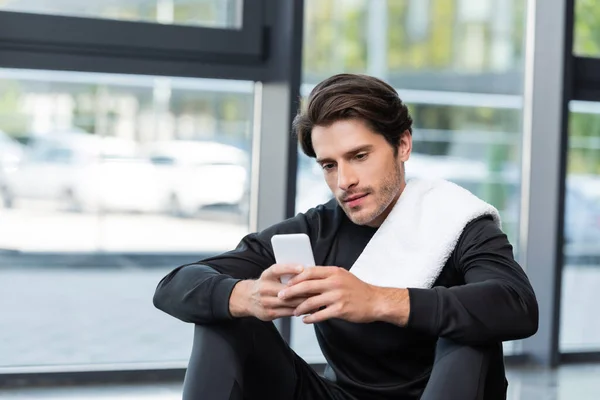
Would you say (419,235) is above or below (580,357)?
above

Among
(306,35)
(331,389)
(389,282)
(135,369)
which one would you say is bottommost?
(135,369)

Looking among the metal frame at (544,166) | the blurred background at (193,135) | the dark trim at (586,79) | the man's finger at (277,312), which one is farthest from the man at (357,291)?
the dark trim at (586,79)

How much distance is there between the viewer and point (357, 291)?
1.57 metres

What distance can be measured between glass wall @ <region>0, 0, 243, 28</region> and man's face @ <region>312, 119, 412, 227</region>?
4.52ft

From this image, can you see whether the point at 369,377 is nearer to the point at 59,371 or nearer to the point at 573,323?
the point at 59,371

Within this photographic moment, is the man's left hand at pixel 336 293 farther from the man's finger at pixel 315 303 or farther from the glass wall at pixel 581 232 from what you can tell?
the glass wall at pixel 581 232

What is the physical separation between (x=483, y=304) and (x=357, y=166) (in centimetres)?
38

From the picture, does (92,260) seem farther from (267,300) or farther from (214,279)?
(267,300)

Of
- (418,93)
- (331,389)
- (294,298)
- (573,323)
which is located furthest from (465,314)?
(573,323)

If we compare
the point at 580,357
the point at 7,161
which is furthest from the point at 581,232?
the point at 7,161

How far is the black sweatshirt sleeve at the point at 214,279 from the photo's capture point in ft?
5.46

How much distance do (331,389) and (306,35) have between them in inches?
67.0

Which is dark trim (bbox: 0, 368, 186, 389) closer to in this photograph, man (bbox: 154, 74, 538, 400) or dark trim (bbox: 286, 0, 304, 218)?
dark trim (bbox: 286, 0, 304, 218)

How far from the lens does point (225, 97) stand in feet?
10.5
